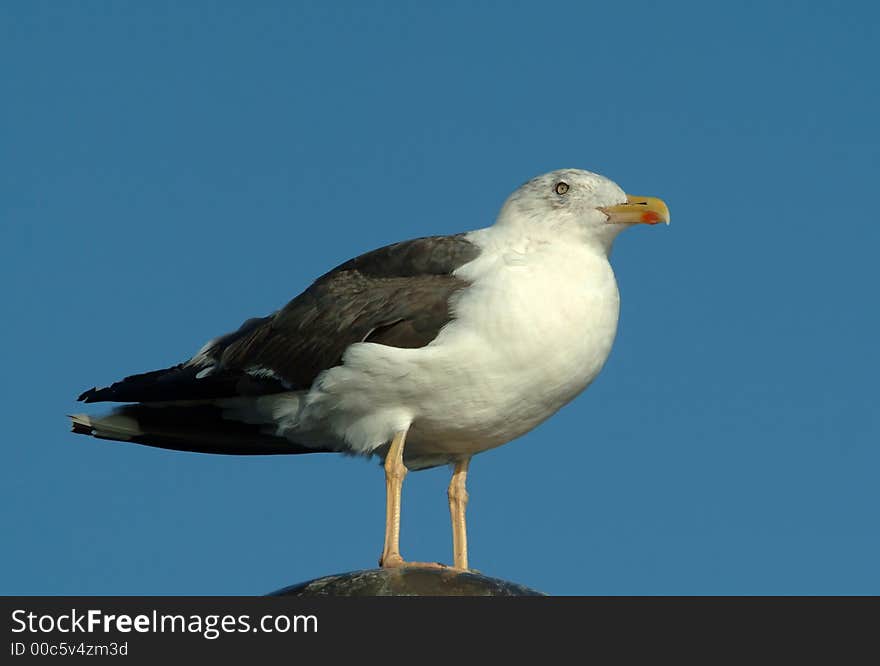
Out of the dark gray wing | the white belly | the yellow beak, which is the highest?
the yellow beak

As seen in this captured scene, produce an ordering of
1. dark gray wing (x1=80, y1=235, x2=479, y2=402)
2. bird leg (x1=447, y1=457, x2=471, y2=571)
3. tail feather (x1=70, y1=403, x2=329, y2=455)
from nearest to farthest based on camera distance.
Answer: dark gray wing (x1=80, y1=235, x2=479, y2=402)
bird leg (x1=447, y1=457, x2=471, y2=571)
tail feather (x1=70, y1=403, x2=329, y2=455)

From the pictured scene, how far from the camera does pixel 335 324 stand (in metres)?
14.8

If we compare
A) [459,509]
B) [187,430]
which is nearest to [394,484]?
[459,509]

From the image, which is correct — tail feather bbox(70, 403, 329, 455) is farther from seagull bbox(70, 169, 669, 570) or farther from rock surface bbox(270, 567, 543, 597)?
rock surface bbox(270, 567, 543, 597)

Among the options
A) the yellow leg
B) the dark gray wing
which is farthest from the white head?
the yellow leg

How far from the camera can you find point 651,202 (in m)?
15.0

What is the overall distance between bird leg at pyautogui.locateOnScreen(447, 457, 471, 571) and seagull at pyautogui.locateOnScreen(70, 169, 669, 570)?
0.01 meters

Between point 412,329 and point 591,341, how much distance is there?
172 centimetres

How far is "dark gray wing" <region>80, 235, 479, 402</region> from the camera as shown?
14438 mm

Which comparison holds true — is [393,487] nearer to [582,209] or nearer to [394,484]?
[394,484]

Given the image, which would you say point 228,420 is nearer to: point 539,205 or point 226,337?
point 226,337

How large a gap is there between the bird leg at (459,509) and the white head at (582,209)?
104 inches

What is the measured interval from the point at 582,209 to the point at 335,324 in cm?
271
